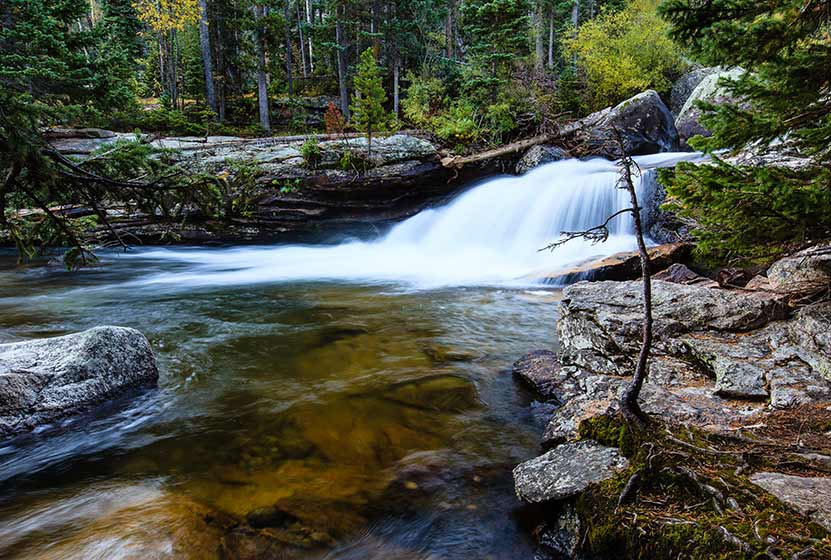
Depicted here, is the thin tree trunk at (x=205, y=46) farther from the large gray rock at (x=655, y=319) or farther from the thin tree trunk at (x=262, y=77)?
the large gray rock at (x=655, y=319)

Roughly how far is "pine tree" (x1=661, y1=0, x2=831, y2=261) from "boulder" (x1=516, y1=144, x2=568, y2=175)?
1360 cm

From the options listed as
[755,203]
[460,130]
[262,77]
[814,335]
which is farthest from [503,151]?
[814,335]

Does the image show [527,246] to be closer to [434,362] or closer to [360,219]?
[360,219]

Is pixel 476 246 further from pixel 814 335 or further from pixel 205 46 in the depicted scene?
pixel 205 46

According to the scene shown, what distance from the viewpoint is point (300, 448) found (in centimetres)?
395

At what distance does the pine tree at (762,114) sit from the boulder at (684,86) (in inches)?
907

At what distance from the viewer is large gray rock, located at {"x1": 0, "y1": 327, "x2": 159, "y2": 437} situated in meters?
4.01

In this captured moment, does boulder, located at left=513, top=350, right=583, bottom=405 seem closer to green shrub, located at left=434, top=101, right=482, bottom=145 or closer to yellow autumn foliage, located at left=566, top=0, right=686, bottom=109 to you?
green shrub, located at left=434, top=101, right=482, bottom=145

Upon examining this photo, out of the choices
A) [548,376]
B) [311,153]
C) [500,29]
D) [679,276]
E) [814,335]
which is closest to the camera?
[814,335]

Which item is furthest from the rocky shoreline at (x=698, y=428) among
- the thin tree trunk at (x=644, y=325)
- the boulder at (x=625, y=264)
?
the boulder at (x=625, y=264)

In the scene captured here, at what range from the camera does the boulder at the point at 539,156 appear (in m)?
16.9

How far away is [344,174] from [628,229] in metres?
9.52

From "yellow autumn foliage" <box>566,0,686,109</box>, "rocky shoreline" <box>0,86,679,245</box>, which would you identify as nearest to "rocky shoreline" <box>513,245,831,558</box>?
"rocky shoreline" <box>0,86,679,245</box>

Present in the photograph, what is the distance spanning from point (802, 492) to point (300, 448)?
11.3 feet
